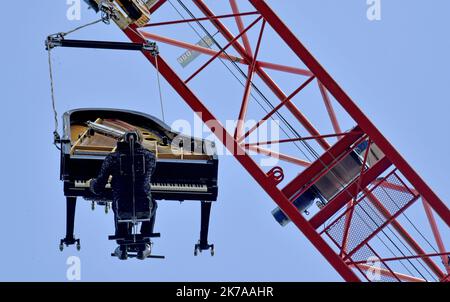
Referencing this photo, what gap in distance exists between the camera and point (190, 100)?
140 ft

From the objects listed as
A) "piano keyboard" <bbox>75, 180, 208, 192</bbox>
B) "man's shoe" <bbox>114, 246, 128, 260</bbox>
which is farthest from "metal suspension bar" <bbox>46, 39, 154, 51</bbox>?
"man's shoe" <bbox>114, 246, 128, 260</bbox>

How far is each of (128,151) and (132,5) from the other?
4.83 m

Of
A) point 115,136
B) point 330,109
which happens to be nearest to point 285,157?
point 330,109

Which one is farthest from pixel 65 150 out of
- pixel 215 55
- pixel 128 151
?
pixel 215 55

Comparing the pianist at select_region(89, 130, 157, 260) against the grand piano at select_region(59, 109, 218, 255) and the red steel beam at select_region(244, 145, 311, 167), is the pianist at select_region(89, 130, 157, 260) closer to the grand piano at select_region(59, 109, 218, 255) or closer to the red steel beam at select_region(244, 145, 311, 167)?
the grand piano at select_region(59, 109, 218, 255)

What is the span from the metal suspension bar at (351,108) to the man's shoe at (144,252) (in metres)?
4.98

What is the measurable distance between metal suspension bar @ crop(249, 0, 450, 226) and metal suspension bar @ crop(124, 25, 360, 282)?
79.3 inches

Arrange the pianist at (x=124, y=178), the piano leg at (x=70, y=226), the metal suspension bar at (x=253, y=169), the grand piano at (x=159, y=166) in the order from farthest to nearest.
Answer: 1. the metal suspension bar at (x=253, y=169)
2. the piano leg at (x=70, y=226)
3. the grand piano at (x=159, y=166)
4. the pianist at (x=124, y=178)

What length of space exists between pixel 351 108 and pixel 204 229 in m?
3.92

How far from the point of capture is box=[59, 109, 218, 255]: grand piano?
129 ft

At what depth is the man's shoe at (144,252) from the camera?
39531mm

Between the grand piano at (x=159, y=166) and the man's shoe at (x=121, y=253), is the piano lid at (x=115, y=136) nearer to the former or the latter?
the grand piano at (x=159, y=166)

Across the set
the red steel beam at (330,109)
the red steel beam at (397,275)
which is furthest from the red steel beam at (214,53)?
the red steel beam at (397,275)

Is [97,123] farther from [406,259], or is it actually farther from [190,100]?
[406,259]
